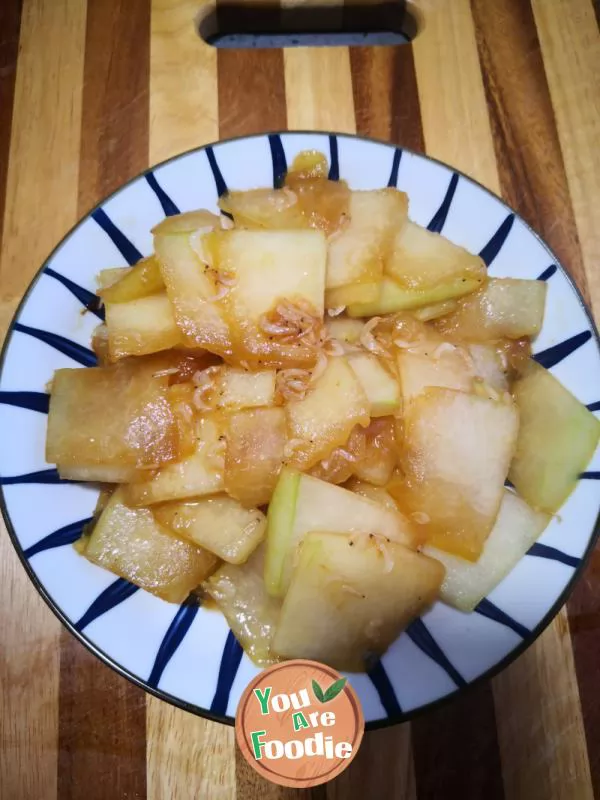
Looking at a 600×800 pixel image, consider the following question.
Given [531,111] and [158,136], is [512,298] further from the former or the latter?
[158,136]

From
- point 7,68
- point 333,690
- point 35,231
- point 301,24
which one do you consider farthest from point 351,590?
point 7,68

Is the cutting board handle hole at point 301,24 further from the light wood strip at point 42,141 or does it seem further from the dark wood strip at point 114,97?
the light wood strip at point 42,141

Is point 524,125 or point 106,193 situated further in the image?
point 524,125

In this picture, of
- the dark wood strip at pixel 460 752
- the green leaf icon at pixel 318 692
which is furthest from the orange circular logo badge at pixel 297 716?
the dark wood strip at pixel 460 752

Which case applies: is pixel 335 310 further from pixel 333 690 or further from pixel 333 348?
pixel 333 690

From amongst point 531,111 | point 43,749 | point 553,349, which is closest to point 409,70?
point 531,111

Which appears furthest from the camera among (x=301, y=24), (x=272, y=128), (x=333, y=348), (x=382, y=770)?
(x=301, y=24)
